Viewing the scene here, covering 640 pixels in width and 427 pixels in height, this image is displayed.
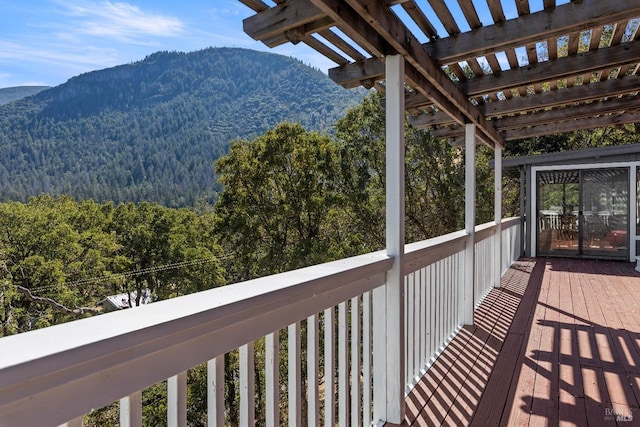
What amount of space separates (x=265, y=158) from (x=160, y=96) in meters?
33.2

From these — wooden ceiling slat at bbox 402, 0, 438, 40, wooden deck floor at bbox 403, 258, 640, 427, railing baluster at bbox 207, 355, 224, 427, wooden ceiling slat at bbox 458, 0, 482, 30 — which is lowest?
wooden deck floor at bbox 403, 258, 640, 427

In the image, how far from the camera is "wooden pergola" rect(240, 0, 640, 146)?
1.78 m

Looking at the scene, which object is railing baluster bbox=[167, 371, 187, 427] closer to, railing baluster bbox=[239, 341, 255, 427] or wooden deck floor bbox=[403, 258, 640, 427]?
railing baluster bbox=[239, 341, 255, 427]

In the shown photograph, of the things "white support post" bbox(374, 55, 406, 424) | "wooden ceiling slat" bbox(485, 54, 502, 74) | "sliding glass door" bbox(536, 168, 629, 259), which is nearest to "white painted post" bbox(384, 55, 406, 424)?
"white support post" bbox(374, 55, 406, 424)

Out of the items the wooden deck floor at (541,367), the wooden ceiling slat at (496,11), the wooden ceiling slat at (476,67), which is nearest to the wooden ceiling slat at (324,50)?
the wooden ceiling slat at (496,11)

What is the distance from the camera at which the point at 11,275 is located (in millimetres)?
15328

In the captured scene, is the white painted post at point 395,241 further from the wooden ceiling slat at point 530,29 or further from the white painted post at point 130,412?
the white painted post at point 130,412

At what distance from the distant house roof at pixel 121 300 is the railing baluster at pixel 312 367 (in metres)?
17.7

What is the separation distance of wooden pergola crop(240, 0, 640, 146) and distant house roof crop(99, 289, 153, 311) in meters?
17.4

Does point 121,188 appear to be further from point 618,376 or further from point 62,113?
point 618,376

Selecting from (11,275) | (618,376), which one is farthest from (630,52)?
(11,275)

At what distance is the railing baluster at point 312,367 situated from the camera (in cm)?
162

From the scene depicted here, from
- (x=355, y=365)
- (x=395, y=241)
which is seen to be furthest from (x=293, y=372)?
(x=395, y=241)

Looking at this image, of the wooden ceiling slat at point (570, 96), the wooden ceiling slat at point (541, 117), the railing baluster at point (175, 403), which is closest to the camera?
the railing baluster at point (175, 403)
